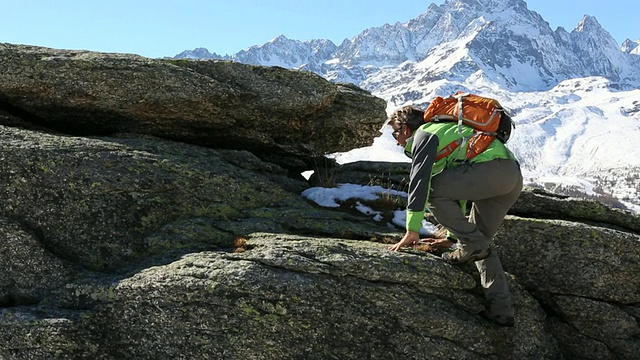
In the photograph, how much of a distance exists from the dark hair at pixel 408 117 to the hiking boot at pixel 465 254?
276 cm

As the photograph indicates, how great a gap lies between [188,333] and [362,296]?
3533 millimetres

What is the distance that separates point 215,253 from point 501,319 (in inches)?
249

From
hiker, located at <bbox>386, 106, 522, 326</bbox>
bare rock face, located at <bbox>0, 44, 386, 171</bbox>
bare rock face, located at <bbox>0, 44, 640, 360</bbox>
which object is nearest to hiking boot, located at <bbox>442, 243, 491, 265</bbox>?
hiker, located at <bbox>386, 106, 522, 326</bbox>

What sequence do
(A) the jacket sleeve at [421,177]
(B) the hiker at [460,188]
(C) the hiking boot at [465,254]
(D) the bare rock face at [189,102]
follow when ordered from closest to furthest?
(A) the jacket sleeve at [421,177] → (B) the hiker at [460,188] → (C) the hiking boot at [465,254] → (D) the bare rock face at [189,102]

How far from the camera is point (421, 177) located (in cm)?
1043

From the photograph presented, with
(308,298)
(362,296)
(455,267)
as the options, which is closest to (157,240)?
(308,298)

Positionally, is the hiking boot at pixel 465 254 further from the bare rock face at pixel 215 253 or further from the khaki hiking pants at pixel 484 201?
the bare rock face at pixel 215 253

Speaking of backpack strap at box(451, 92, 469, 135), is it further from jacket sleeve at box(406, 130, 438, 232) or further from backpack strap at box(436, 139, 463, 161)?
jacket sleeve at box(406, 130, 438, 232)

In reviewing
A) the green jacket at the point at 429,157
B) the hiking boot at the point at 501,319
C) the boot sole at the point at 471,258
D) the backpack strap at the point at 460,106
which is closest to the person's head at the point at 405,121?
the green jacket at the point at 429,157

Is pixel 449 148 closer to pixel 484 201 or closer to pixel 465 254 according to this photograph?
pixel 484 201

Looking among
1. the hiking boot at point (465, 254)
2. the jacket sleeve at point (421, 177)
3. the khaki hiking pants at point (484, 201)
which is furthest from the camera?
the hiking boot at point (465, 254)

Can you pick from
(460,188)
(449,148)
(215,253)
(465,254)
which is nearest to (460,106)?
(449,148)

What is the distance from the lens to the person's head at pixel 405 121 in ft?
37.7

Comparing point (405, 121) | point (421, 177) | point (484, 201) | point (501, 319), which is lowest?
point (501, 319)
